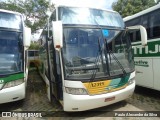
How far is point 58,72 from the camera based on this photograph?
566cm

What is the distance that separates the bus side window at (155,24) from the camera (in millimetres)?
6762

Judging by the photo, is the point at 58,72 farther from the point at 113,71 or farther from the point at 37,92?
the point at 37,92

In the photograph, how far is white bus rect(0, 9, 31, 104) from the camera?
19.6 feet

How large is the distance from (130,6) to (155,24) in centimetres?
1365

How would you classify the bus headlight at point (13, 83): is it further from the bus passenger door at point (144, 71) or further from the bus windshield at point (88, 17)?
the bus passenger door at point (144, 71)

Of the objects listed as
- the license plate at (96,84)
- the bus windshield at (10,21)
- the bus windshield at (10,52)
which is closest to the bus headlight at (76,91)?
the license plate at (96,84)

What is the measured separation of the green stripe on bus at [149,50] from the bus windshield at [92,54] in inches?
48.1

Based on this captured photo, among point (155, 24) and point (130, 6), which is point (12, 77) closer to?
point (155, 24)

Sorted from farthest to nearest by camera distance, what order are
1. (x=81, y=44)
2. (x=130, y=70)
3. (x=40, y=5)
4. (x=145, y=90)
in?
(x=40, y=5), (x=145, y=90), (x=130, y=70), (x=81, y=44)

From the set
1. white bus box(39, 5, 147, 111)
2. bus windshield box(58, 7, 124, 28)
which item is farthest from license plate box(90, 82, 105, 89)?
bus windshield box(58, 7, 124, 28)

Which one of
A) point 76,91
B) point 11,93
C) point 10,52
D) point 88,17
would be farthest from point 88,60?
point 10,52

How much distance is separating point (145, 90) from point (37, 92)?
15.3 ft

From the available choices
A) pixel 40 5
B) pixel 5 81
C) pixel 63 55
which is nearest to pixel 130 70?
pixel 63 55

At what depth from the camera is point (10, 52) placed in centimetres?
650
